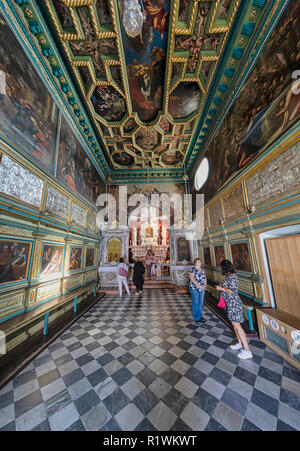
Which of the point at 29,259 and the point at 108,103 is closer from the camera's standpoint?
the point at 29,259

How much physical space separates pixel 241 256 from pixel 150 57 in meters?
7.31

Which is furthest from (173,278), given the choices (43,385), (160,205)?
(43,385)

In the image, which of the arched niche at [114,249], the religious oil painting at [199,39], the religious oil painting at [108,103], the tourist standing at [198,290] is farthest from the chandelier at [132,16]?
the arched niche at [114,249]

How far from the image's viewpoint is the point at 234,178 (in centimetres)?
484

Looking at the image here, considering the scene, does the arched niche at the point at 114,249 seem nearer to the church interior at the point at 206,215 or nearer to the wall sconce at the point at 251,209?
the church interior at the point at 206,215

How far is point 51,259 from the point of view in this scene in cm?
455

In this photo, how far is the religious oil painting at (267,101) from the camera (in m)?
2.81

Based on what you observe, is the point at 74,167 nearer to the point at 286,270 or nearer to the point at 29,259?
the point at 29,259

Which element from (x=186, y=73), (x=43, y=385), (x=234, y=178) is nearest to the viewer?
(x=43, y=385)

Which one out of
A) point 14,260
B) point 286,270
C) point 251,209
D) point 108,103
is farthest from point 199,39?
point 14,260

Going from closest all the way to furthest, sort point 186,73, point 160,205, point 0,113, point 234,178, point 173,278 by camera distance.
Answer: point 0,113 → point 234,178 → point 186,73 → point 173,278 → point 160,205

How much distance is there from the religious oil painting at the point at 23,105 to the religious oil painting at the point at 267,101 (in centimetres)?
548
